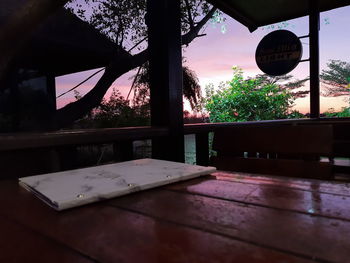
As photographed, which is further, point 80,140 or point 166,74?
point 166,74

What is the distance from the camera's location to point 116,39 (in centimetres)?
456

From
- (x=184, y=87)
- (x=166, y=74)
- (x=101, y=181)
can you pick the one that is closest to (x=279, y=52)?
(x=184, y=87)

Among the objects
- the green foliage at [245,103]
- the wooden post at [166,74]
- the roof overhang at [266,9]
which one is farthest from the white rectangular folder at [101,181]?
the green foliage at [245,103]

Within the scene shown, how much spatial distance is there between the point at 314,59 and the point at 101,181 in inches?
149

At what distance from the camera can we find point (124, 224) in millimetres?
558

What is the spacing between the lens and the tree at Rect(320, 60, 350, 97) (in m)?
12.8

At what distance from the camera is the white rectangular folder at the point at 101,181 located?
2.32ft

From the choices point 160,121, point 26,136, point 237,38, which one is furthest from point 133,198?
point 237,38

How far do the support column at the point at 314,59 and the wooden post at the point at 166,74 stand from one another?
243cm

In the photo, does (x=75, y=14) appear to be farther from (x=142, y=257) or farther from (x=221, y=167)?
(x=142, y=257)

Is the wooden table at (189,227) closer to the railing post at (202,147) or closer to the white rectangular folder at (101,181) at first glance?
the white rectangular folder at (101,181)

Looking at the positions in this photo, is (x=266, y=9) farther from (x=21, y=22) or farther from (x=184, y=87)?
(x=21, y=22)

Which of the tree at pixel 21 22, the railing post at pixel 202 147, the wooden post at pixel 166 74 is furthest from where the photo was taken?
the railing post at pixel 202 147

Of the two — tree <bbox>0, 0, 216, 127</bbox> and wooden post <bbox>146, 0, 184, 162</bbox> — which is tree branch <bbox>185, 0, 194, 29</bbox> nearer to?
tree <bbox>0, 0, 216, 127</bbox>
